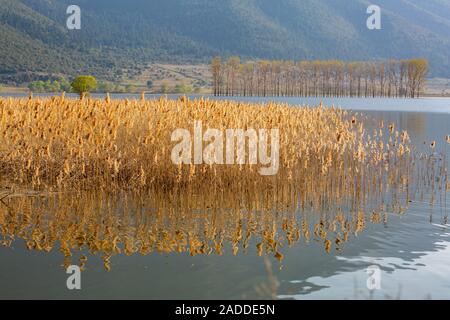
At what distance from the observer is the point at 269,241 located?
26.4 ft

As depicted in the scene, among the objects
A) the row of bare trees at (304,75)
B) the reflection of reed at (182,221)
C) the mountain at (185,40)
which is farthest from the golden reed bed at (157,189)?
the mountain at (185,40)

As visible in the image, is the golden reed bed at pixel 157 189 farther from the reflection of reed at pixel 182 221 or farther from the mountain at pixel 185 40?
Result: the mountain at pixel 185 40

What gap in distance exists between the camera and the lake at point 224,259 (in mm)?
6379

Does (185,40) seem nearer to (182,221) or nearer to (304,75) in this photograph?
(304,75)

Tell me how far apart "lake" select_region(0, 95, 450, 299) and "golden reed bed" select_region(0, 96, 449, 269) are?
0.05 metres

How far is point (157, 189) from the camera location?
1089 centimetres

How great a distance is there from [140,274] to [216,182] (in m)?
4.30

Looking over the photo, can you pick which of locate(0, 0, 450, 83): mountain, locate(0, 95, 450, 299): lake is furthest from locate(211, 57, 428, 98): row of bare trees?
locate(0, 95, 450, 299): lake

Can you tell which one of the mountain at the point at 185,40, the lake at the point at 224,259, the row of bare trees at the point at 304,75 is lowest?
the lake at the point at 224,259

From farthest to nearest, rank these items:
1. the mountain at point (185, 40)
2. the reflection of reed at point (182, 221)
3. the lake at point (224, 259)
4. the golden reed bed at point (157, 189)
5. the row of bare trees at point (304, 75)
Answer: the mountain at point (185, 40) → the row of bare trees at point (304, 75) → the golden reed bed at point (157, 189) → the reflection of reed at point (182, 221) → the lake at point (224, 259)

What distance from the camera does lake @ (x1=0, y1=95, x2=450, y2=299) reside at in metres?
6.38

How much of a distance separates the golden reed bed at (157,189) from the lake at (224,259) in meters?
0.05

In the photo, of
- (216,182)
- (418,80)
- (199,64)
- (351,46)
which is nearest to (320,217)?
(216,182)

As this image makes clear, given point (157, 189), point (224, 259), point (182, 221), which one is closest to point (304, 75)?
point (157, 189)
